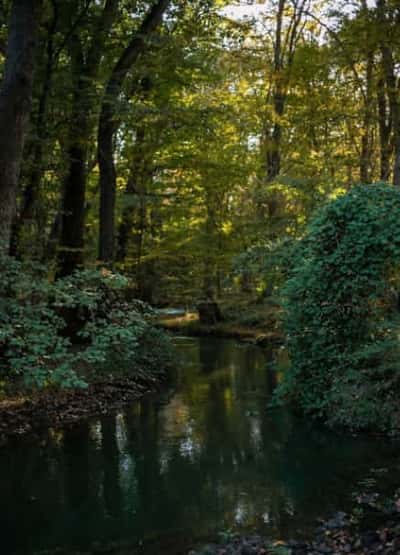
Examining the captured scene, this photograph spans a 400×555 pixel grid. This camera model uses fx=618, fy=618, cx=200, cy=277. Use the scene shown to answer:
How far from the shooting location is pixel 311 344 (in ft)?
38.2

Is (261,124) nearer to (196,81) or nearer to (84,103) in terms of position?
(196,81)

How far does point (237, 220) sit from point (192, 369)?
30.5ft

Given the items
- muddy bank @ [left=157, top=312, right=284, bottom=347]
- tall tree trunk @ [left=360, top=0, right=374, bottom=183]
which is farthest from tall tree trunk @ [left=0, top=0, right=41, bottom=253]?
tall tree trunk @ [left=360, top=0, right=374, bottom=183]

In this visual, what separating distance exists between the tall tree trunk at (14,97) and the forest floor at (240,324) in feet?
40.9

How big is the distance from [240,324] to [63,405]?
555 inches

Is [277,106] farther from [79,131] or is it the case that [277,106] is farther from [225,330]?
[79,131]

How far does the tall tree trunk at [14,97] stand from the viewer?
9.22m

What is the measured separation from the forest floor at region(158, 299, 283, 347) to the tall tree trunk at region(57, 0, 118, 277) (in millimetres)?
7550

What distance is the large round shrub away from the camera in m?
10.3

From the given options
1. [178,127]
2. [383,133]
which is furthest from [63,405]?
[383,133]

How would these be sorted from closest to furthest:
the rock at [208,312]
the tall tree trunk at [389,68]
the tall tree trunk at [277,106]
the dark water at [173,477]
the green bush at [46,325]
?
the dark water at [173,477], the green bush at [46,325], the tall tree trunk at [389,68], the tall tree trunk at [277,106], the rock at [208,312]

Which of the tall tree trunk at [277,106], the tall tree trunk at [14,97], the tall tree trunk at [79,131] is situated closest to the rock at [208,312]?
the tall tree trunk at [277,106]

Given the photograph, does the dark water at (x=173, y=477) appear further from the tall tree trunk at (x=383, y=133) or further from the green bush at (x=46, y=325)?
the tall tree trunk at (x=383, y=133)

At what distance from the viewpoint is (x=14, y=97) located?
9.24 m
